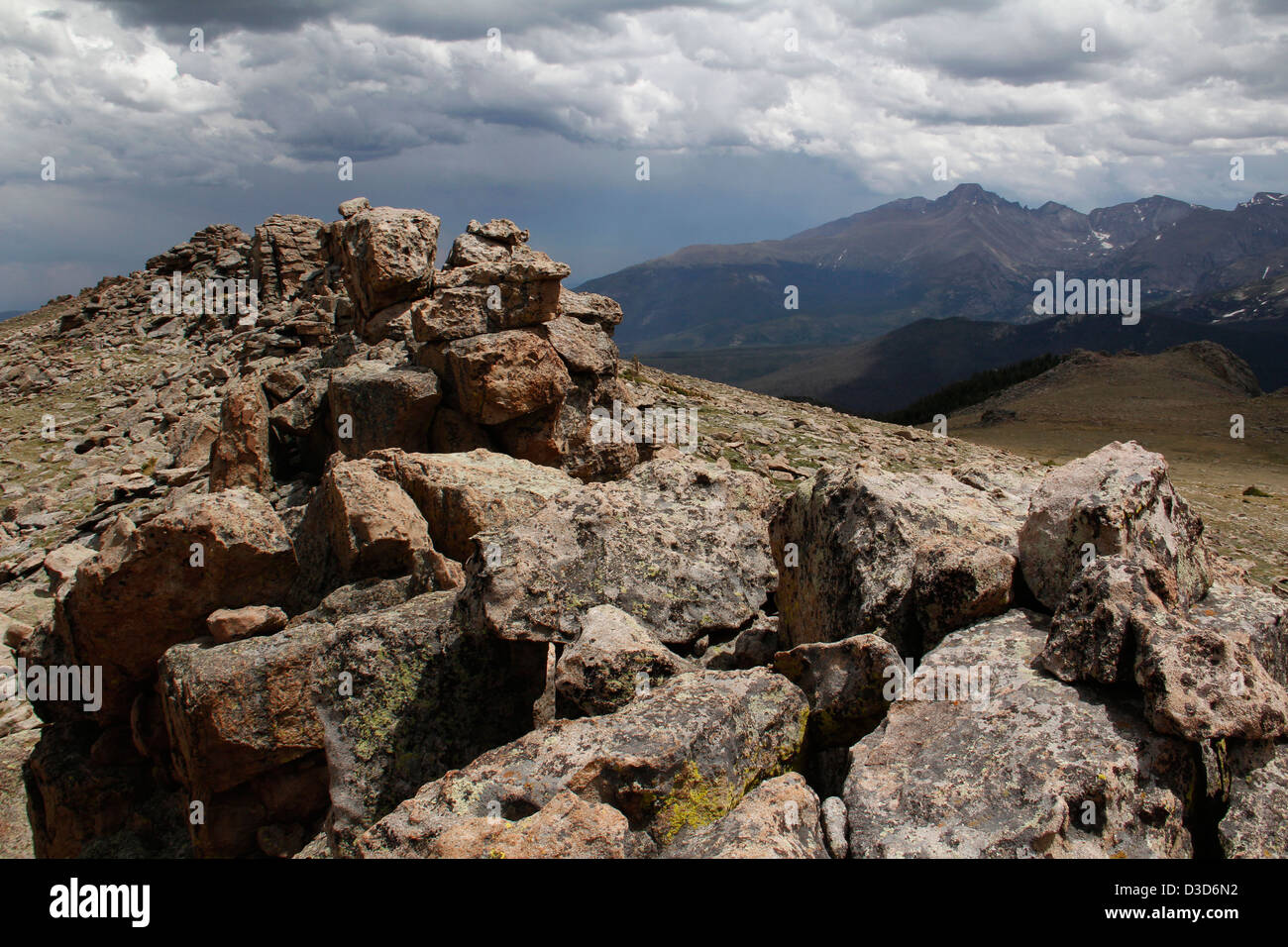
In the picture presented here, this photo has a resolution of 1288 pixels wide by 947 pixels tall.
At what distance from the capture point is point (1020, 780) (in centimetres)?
635

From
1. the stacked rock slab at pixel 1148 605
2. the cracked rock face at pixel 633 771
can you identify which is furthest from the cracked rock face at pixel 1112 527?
the cracked rock face at pixel 633 771

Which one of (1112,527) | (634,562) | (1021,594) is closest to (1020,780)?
(1021,594)

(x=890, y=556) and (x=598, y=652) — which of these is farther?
(x=890, y=556)

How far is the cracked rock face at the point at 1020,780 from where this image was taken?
19.8 ft

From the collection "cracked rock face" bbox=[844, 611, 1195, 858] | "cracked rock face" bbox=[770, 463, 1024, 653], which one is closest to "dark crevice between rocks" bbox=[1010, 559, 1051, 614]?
"cracked rock face" bbox=[770, 463, 1024, 653]

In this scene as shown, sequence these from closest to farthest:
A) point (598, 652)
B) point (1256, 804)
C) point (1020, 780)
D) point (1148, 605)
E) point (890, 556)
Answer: point (1020, 780)
point (1256, 804)
point (1148, 605)
point (598, 652)
point (890, 556)

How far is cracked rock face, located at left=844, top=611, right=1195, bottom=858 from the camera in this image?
238 inches

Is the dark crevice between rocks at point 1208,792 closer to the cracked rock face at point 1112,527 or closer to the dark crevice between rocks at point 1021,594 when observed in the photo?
the cracked rock face at point 1112,527

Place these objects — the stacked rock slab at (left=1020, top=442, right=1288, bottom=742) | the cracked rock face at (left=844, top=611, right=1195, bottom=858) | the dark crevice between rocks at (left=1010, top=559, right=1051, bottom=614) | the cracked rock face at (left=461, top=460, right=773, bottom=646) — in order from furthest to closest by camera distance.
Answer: the cracked rock face at (left=461, top=460, right=773, bottom=646)
the dark crevice between rocks at (left=1010, top=559, right=1051, bottom=614)
the stacked rock slab at (left=1020, top=442, right=1288, bottom=742)
the cracked rock face at (left=844, top=611, right=1195, bottom=858)

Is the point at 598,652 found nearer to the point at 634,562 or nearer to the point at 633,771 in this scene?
the point at 633,771

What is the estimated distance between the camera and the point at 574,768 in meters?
6.92

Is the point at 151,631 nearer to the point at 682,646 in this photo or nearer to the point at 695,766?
the point at 682,646

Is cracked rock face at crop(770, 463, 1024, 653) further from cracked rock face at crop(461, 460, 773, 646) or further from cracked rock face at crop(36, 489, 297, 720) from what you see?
cracked rock face at crop(36, 489, 297, 720)

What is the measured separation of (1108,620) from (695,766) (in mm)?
3672
